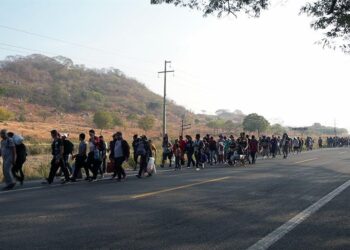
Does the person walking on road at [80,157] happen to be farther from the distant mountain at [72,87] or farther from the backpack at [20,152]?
the distant mountain at [72,87]

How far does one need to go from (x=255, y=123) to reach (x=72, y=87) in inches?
2442

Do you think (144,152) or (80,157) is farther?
(144,152)

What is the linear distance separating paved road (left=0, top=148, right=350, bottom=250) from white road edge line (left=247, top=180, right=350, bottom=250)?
14 millimetres

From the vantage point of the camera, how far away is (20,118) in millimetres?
85062

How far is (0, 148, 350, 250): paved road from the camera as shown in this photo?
21.8 ft

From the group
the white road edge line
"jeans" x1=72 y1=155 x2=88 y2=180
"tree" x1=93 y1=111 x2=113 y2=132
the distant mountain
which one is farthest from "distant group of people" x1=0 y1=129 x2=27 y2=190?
the distant mountain

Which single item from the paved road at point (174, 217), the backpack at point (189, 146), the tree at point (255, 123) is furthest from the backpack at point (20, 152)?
the tree at point (255, 123)

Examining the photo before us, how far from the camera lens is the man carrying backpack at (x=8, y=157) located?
1322 centimetres

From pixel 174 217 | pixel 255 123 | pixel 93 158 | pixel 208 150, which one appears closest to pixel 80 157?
pixel 93 158

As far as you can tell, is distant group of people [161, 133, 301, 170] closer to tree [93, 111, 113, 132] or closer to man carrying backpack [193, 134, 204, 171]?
man carrying backpack [193, 134, 204, 171]

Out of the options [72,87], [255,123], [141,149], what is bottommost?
[141,149]

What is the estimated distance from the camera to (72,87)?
14512 cm

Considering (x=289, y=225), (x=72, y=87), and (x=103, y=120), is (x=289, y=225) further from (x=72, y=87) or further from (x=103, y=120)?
(x=72, y=87)

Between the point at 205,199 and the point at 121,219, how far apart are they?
3.08 metres
